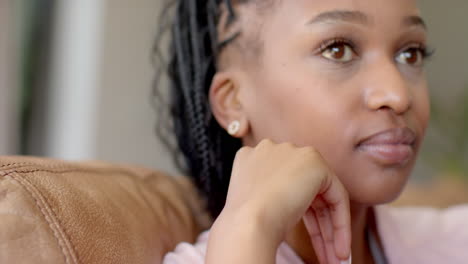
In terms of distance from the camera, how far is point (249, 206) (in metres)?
0.65

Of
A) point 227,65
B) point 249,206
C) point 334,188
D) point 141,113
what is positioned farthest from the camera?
point 141,113

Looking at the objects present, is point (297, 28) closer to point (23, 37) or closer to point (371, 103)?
point (371, 103)

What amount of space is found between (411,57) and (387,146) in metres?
0.22

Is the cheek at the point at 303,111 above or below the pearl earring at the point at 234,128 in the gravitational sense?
above

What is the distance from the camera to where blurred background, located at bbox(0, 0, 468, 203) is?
1938mm

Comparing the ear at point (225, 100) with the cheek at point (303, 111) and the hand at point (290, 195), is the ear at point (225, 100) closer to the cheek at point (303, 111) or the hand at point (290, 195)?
the cheek at point (303, 111)

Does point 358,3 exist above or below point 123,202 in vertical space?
above

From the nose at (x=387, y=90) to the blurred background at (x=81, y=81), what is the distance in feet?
3.17

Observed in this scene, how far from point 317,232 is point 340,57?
31cm

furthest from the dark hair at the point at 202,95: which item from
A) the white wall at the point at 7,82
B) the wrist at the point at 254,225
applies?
the white wall at the point at 7,82

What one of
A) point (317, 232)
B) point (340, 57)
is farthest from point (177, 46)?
point (317, 232)

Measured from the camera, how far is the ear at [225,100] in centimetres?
105

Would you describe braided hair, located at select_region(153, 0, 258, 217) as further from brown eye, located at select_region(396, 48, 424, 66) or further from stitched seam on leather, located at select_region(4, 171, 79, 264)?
stitched seam on leather, located at select_region(4, 171, 79, 264)

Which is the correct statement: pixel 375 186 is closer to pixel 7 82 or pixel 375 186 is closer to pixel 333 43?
pixel 333 43
